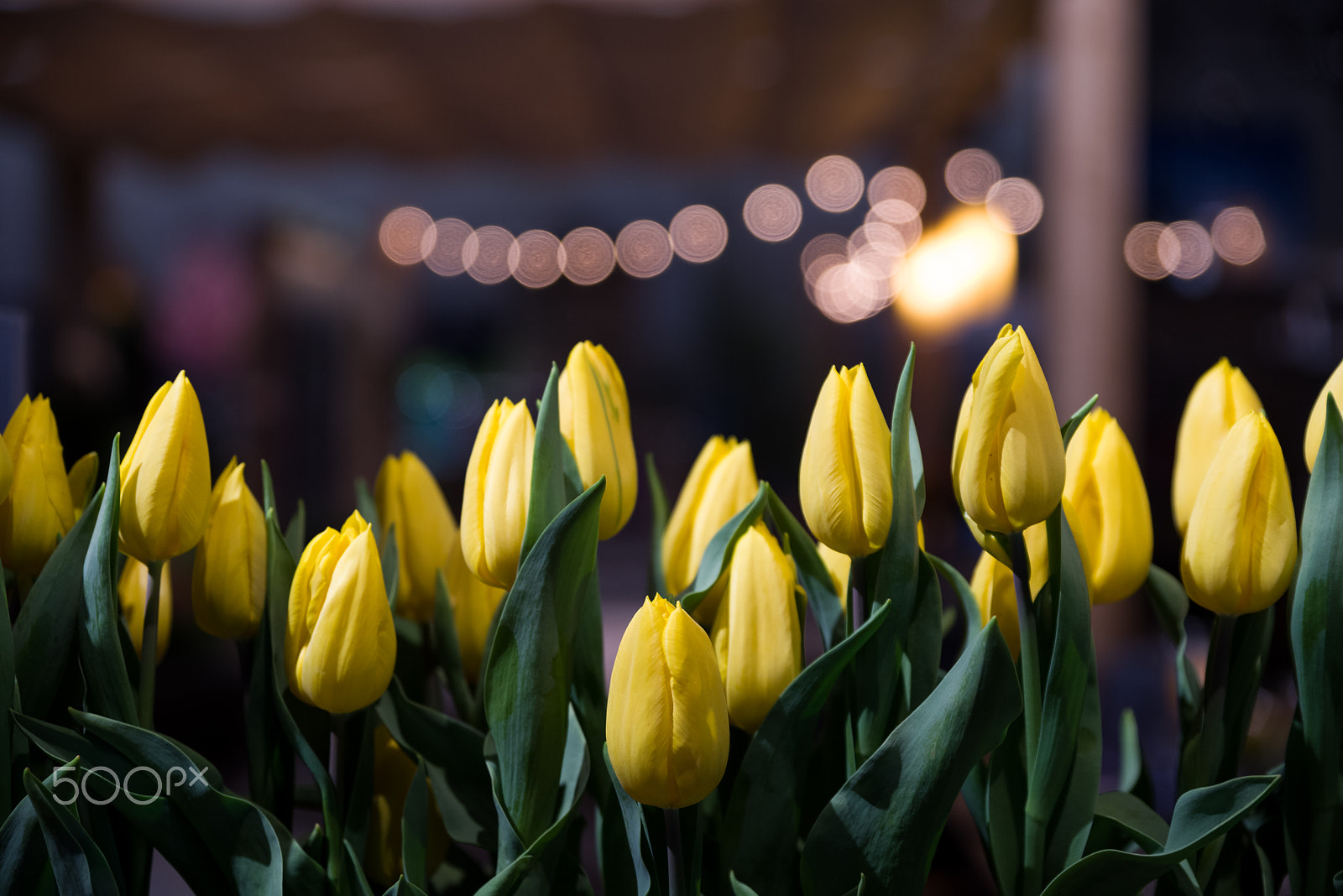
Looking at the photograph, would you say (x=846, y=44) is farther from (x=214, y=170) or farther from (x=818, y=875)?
(x=818, y=875)

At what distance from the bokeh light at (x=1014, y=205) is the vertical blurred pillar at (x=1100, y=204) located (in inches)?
11.6

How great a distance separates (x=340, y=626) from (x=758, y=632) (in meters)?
0.12

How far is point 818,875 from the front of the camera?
275mm

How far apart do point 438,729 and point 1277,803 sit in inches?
10.5

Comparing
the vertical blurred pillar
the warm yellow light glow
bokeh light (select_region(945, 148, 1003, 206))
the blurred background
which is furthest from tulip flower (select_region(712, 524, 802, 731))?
bokeh light (select_region(945, 148, 1003, 206))

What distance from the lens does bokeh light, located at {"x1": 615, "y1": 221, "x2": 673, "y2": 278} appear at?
321 centimetres

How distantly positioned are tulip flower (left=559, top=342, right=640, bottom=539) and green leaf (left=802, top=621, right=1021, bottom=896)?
0.35 ft

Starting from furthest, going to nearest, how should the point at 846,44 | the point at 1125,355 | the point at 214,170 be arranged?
the point at 214,170 → the point at 846,44 → the point at 1125,355

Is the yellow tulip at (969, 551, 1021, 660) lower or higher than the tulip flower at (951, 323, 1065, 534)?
lower

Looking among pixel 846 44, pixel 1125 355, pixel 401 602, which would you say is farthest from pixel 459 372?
pixel 401 602

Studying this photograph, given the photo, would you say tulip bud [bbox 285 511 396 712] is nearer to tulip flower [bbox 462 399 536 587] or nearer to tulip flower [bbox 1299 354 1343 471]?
tulip flower [bbox 462 399 536 587]

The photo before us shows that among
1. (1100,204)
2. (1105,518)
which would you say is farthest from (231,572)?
(1100,204)

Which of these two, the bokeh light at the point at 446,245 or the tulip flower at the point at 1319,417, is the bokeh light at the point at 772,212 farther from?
the tulip flower at the point at 1319,417

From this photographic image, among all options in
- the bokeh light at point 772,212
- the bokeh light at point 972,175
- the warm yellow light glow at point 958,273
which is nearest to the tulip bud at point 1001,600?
the warm yellow light glow at point 958,273
